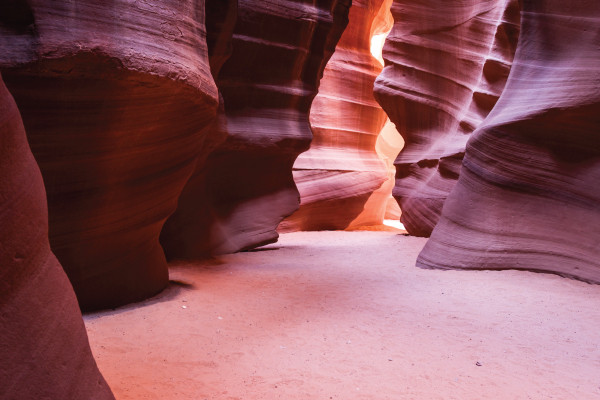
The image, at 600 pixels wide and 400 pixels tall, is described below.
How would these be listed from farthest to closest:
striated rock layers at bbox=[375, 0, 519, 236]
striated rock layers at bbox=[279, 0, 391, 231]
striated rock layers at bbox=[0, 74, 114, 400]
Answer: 1. striated rock layers at bbox=[279, 0, 391, 231]
2. striated rock layers at bbox=[375, 0, 519, 236]
3. striated rock layers at bbox=[0, 74, 114, 400]

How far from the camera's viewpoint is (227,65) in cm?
752

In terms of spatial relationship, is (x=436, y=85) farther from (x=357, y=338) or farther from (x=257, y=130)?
(x=357, y=338)

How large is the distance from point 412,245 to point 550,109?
3491 millimetres

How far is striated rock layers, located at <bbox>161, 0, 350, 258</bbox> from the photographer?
734 cm

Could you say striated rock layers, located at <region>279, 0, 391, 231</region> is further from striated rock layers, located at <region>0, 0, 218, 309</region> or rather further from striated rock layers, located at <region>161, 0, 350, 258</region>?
striated rock layers, located at <region>0, 0, 218, 309</region>

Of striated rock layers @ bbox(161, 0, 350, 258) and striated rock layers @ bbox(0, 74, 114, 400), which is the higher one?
striated rock layers @ bbox(0, 74, 114, 400)

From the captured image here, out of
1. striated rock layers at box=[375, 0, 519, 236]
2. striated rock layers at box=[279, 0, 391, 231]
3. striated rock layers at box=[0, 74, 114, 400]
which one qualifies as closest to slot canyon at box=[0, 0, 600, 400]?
striated rock layers at box=[0, 74, 114, 400]

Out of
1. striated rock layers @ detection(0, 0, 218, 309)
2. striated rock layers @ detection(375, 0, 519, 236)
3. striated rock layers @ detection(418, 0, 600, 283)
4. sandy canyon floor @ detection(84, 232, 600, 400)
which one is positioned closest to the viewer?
A: sandy canyon floor @ detection(84, 232, 600, 400)

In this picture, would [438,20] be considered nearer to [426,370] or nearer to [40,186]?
[426,370]

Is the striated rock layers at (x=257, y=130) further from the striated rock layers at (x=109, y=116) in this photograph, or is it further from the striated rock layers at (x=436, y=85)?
the striated rock layers at (x=109, y=116)

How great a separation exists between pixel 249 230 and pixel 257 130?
1442mm

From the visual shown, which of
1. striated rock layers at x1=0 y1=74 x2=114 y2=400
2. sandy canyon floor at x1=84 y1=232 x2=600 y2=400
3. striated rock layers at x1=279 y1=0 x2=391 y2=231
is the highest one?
striated rock layers at x1=0 y1=74 x2=114 y2=400

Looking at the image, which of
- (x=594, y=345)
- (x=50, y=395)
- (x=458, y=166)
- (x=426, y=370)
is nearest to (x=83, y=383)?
(x=50, y=395)

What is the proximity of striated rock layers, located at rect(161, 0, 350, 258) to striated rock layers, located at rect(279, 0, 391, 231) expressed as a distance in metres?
2.82
